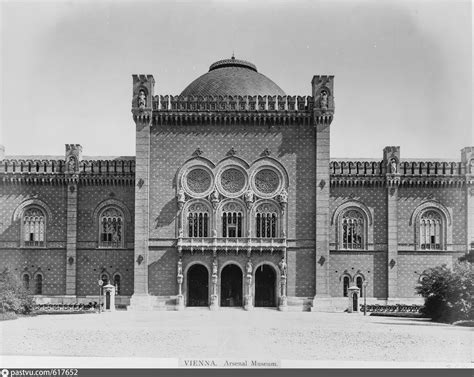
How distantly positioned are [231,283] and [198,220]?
5.87m

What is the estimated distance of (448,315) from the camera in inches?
1527

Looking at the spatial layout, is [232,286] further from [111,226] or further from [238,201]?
[111,226]

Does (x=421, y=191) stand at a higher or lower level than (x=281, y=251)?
higher

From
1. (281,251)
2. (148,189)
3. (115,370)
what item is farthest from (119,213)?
(115,370)

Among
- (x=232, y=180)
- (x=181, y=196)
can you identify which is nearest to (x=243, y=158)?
(x=232, y=180)

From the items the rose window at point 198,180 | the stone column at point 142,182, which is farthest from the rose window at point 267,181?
the stone column at point 142,182

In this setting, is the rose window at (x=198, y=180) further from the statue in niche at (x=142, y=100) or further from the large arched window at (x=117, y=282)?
the large arched window at (x=117, y=282)

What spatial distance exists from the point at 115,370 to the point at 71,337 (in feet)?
32.1

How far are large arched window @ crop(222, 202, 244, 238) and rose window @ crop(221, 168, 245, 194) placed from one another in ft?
4.13

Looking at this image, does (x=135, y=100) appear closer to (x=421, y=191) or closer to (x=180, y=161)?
(x=180, y=161)

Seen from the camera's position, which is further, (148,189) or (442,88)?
(148,189)

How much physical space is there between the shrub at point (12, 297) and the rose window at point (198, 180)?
15638mm

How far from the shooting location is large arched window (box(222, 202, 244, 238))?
5047 centimetres

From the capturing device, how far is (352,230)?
53031 millimetres
